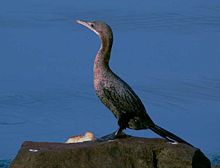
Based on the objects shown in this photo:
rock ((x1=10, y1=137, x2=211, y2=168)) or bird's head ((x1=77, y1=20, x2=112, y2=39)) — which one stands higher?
bird's head ((x1=77, y1=20, x2=112, y2=39))

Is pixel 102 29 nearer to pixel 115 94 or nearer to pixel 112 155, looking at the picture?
pixel 115 94

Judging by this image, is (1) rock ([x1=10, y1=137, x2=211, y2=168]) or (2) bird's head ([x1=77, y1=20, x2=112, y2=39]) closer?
(1) rock ([x1=10, y1=137, x2=211, y2=168])

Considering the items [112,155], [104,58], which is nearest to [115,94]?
[104,58]

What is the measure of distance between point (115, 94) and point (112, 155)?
378 millimetres

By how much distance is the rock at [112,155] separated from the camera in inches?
240

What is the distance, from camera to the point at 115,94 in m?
6.25

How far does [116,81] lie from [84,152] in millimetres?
492

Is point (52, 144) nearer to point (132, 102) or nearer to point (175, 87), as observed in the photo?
point (132, 102)

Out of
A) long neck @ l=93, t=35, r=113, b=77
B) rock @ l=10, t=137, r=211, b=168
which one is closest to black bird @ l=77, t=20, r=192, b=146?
long neck @ l=93, t=35, r=113, b=77

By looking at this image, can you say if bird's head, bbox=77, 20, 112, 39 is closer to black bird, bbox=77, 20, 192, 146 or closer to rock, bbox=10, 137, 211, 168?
black bird, bbox=77, 20, 192, 146

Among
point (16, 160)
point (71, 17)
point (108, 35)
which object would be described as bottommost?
point (16, 160)

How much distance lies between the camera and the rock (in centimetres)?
610

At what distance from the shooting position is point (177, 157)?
20.2 ft

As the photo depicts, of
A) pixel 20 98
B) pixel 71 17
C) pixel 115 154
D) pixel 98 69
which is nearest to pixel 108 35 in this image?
pixel 98 69
